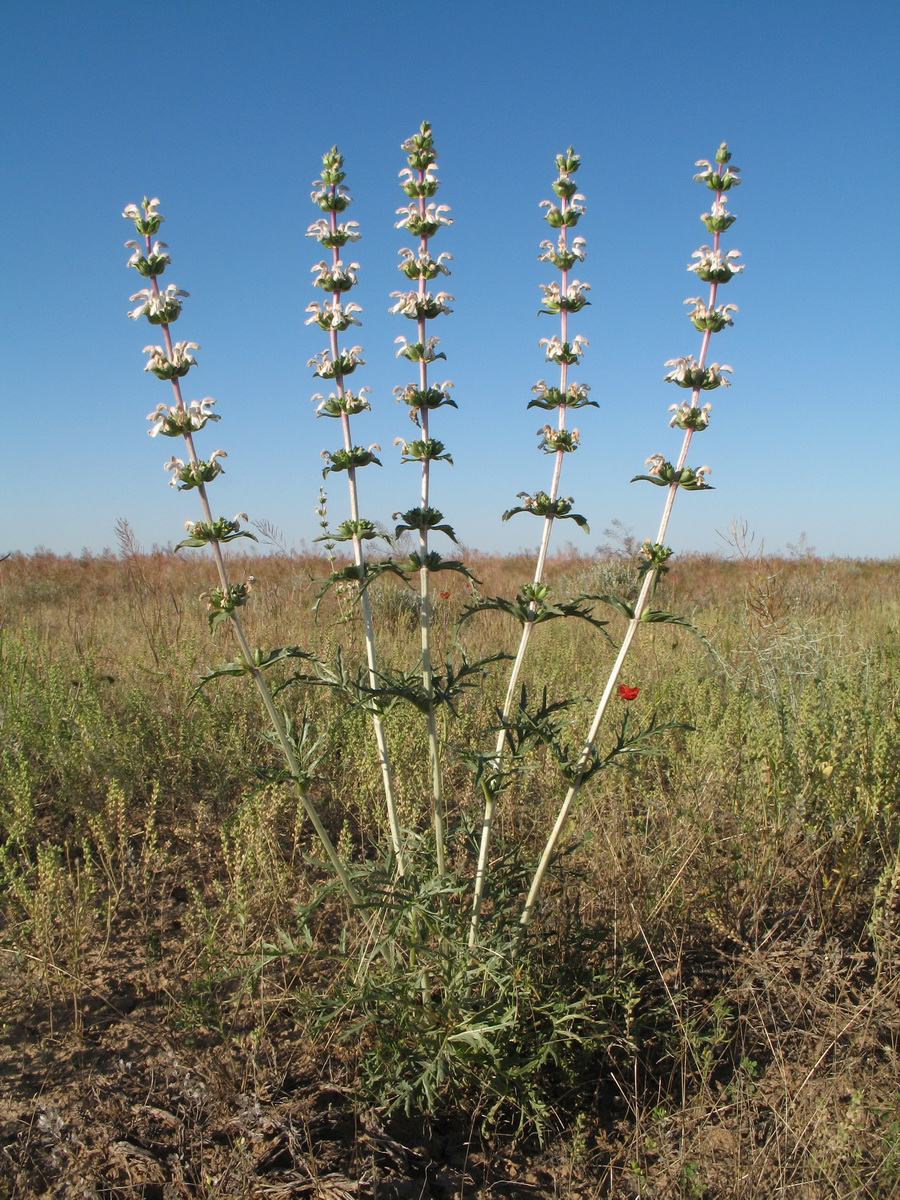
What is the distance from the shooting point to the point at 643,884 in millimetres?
2893

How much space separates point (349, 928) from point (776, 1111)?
147 centimetres

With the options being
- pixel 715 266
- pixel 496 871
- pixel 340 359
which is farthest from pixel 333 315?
pixel 496 871

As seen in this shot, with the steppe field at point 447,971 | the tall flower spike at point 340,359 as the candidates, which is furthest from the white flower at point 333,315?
the steppe field at point 447,971

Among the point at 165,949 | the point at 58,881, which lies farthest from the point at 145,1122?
the point at 58,881

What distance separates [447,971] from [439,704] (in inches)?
31.6

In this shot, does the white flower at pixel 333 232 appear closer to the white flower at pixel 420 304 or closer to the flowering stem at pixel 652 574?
the white flower at pixel 420 304

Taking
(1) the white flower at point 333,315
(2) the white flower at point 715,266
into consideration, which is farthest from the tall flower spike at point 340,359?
(2) the white flower at point 715,266

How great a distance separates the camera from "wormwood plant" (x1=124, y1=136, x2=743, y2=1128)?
6.66ft

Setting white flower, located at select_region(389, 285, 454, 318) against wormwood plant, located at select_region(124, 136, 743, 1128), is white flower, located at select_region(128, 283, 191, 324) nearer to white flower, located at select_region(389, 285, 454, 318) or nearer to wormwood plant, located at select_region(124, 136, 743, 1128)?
wormwood plant, located at select_region(124, 136, 743, 1128)

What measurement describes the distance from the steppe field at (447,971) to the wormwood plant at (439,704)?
3cm

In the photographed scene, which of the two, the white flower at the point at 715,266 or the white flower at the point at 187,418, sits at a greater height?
the white flower at the point at 715,266

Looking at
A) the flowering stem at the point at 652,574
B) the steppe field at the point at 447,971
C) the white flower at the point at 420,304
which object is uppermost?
the white flower at the point at 420,304

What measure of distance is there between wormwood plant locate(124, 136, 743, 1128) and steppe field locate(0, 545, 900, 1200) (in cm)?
3

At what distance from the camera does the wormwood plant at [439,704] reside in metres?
2.03
